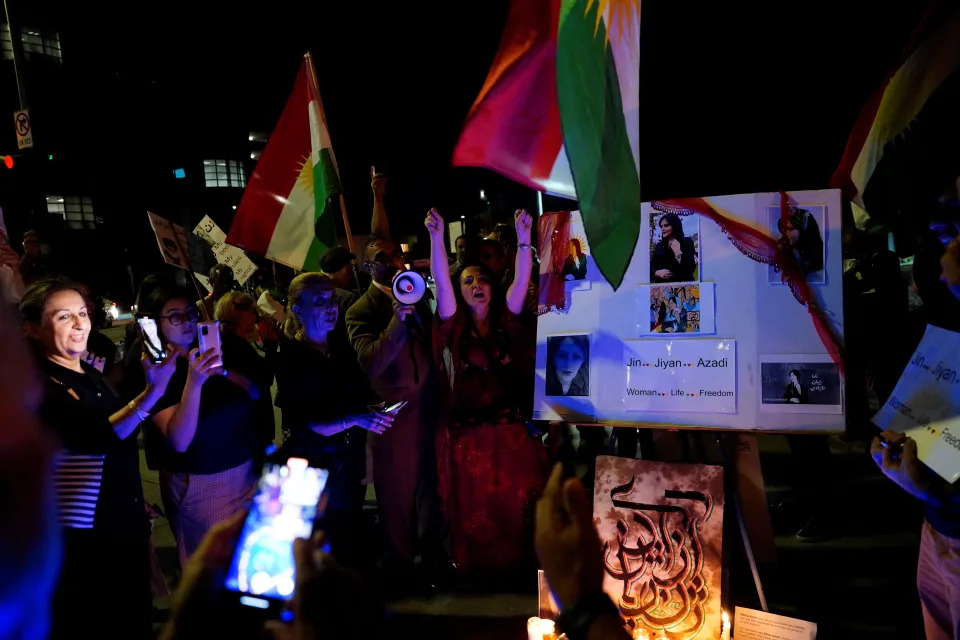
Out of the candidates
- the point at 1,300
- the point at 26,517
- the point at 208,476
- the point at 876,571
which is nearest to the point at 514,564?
the point at 208,476

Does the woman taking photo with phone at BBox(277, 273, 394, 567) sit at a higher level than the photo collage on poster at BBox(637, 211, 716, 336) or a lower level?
lower

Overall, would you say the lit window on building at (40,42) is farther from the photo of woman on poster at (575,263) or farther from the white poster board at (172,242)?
the photo of woman on poster at (575,263)

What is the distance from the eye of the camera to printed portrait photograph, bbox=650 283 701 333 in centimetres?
286

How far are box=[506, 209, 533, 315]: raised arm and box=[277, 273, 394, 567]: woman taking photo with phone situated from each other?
1.08 metres

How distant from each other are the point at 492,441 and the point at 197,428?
1.77m

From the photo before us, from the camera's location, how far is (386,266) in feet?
13.4

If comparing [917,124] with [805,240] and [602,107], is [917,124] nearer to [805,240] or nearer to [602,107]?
[805,240]

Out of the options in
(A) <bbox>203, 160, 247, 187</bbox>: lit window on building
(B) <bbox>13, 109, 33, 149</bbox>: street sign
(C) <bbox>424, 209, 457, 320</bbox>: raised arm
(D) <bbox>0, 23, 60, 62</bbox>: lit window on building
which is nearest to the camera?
(C) <bbox>424, 209, 457, 320</bbox>: raised arm

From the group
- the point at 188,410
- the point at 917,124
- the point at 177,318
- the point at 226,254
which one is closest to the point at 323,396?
the point at 188,410

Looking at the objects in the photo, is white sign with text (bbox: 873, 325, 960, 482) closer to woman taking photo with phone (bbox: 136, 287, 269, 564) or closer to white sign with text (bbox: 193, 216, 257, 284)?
woman taking photo with phone (bbox: 136, 287, 269, 564)

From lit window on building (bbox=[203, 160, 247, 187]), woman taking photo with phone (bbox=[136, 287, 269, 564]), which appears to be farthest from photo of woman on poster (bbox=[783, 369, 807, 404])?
lit window on building (bbox=[203, 160, 247, 187])

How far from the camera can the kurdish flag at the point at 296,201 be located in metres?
4.47

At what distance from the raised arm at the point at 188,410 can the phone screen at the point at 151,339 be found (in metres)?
0.13

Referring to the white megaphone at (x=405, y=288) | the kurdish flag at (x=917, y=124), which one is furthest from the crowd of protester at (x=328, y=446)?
the kurdish flag at (x=917, y=124)
